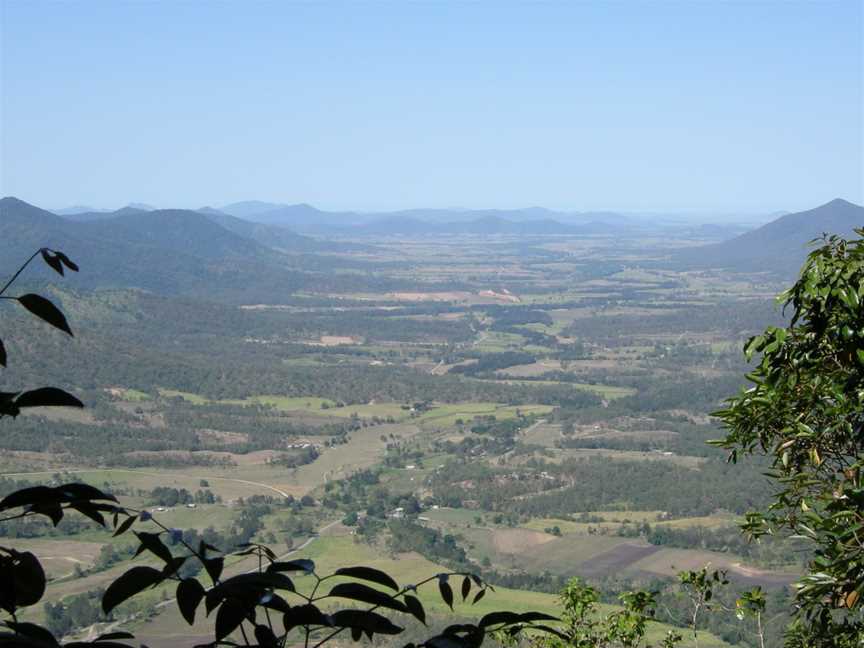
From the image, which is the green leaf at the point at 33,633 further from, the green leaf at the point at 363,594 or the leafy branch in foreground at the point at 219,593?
the green leaf at the point at 363,594

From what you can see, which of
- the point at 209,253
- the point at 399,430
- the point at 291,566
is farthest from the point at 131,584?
the point at 209,253

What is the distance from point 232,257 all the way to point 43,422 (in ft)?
318

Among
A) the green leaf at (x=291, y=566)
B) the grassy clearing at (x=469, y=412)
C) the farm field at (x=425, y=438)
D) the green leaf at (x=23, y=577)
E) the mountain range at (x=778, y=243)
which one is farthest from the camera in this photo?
the mountain range at (x=778, y=243)

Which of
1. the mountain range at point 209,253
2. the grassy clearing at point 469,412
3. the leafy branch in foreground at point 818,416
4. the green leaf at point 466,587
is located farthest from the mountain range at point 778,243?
the green leaf at point 466,587

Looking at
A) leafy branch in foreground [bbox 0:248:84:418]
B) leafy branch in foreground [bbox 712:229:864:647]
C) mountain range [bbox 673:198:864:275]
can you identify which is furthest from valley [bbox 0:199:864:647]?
mountain range [bbox 673:198:864:275]

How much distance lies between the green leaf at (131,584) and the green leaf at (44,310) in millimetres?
466

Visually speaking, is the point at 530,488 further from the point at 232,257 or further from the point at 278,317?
the point at 232,257

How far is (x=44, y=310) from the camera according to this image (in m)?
1.78

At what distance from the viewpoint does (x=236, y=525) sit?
122ft

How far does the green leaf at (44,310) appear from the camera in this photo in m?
A: 1.73

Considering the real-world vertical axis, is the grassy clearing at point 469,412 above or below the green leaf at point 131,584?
below

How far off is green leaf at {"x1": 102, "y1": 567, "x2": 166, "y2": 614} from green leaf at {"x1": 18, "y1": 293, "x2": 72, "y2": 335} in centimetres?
47

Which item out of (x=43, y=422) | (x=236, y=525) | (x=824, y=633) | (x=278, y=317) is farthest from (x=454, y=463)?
(x=278, y=317)

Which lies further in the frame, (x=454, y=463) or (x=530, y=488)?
(x=454, y=463)
